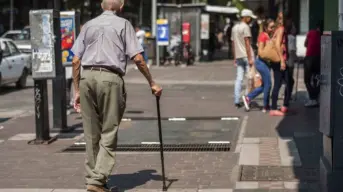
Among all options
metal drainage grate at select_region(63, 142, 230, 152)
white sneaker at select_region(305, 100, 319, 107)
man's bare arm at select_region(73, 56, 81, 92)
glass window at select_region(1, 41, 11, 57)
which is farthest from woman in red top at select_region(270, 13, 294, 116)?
glass window at select_region(1, 41, 11, 57)

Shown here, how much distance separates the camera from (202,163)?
8.13 m

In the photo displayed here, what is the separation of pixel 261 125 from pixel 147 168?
3686mm

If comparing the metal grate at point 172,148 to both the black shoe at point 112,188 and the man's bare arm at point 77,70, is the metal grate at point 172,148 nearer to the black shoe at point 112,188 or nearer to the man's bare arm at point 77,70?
the black shoe at point 112,188

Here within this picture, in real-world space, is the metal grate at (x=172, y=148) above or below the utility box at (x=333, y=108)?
below

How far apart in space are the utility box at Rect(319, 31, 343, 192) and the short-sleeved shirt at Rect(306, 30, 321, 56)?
710 centimetres

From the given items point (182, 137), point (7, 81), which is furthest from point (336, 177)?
point (7, 81)

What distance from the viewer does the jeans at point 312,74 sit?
13125 mm

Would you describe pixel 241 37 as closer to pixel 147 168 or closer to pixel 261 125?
pixel 261 125

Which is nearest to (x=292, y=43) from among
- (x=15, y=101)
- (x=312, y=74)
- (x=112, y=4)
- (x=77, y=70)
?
(x=312, y=74)

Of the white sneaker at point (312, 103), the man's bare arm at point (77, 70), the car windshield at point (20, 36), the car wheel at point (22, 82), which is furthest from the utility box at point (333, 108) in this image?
the car windshield at point (20, 36)

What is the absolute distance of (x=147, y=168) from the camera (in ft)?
25.9

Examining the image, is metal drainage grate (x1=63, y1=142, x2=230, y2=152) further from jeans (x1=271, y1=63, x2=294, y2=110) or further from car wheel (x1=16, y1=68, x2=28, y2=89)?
car wheel (x1=16, y1=68, x2=28, y2=89)

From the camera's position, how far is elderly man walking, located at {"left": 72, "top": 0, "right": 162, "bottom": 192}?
643cm

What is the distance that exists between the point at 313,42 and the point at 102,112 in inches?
287
